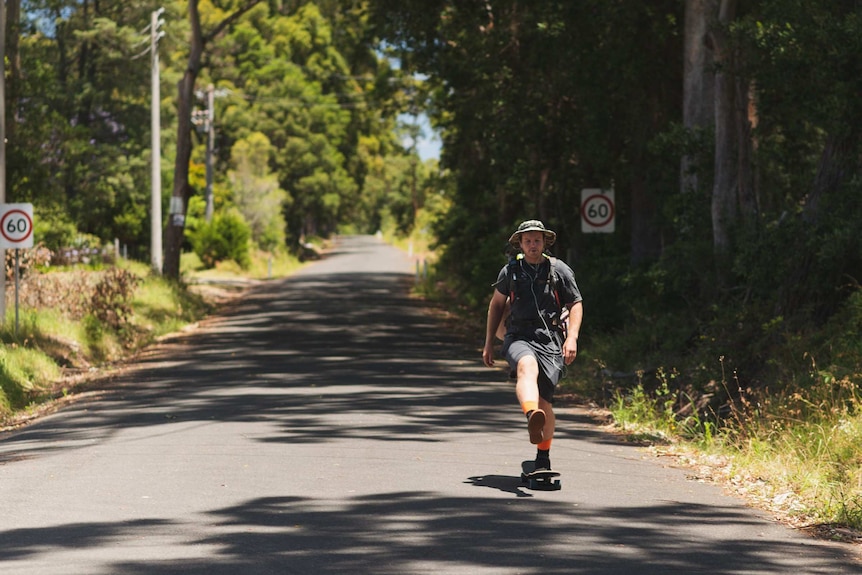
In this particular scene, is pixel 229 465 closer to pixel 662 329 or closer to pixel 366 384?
pixel 366 384

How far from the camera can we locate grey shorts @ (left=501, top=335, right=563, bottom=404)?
408 inches

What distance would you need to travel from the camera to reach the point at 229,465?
1144 centimetres

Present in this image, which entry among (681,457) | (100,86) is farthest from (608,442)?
(100,86)

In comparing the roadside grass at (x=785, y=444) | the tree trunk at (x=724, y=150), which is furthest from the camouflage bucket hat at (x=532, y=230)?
the tree trunk at (x=724, y=150)

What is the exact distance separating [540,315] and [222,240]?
4809 centimetres

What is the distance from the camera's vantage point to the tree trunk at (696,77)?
20312mm

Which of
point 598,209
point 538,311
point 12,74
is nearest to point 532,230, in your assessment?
point 538,311

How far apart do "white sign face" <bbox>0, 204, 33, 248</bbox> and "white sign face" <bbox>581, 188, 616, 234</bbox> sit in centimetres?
915

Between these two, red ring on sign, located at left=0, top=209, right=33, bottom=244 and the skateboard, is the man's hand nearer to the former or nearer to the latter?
the skateboard

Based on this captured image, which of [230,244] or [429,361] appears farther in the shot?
[230,244]

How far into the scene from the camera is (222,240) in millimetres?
57500

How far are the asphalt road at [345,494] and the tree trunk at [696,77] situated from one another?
4994mm

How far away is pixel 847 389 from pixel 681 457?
5.52 ft

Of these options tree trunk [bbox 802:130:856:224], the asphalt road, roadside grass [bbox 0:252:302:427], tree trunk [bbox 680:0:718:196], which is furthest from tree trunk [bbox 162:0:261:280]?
tree trunk [bbox 802:130:856:224]
